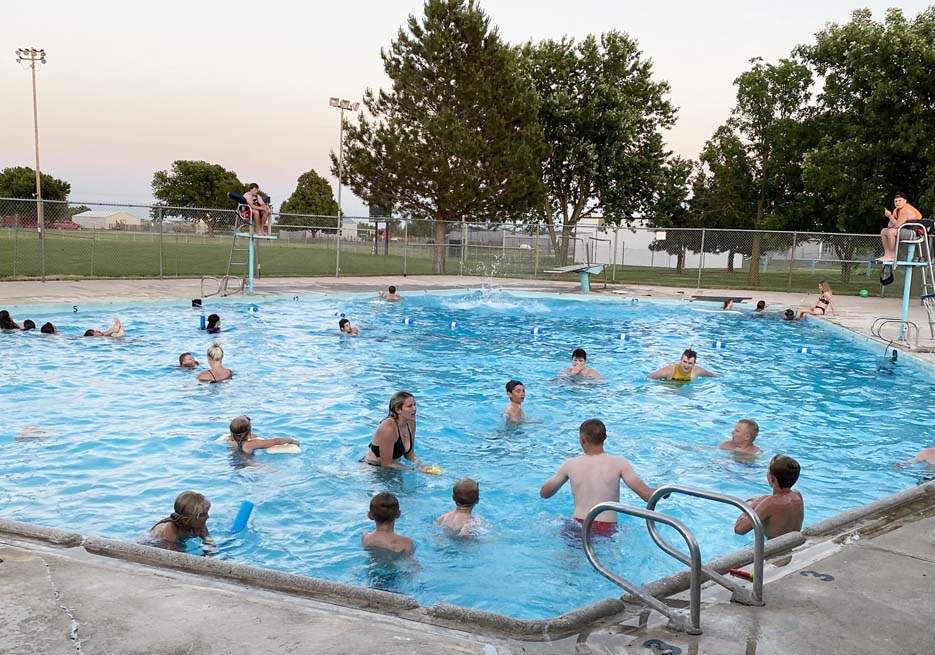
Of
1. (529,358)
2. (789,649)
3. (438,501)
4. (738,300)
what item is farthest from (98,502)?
(738,300)

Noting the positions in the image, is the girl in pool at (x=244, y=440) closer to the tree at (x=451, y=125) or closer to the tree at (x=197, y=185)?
the tree at (x=451, y=125)

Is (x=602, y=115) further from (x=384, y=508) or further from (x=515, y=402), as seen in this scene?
(x=384, y=508)

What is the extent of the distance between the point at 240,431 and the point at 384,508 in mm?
3282

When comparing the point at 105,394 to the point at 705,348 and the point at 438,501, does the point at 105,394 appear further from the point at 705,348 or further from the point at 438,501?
the point at 705,348

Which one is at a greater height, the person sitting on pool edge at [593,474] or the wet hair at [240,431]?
the person sitting on pool edge at [593,474]

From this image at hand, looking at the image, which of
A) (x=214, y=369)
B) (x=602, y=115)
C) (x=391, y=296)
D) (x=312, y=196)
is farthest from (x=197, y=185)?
(x=214, y=369)

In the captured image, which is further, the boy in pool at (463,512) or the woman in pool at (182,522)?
the boy in pool at (463,512)

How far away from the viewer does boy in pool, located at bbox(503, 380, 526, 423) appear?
33.4 feet

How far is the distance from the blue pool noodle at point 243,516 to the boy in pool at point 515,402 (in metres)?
4.63

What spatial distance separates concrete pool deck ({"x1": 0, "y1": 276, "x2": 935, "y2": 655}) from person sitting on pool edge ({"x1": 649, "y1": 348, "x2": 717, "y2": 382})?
823cm

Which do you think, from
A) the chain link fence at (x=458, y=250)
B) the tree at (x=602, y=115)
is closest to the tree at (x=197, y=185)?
the chain link fence at (x=458, y=250)

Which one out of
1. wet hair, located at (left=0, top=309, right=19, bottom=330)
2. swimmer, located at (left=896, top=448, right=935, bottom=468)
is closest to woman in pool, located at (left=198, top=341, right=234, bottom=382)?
wet hair, located at (left=0, top=309, right=19, bottom=330)

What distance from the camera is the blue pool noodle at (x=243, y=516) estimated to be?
6070 millimetres

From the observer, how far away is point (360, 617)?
3.73 metres
